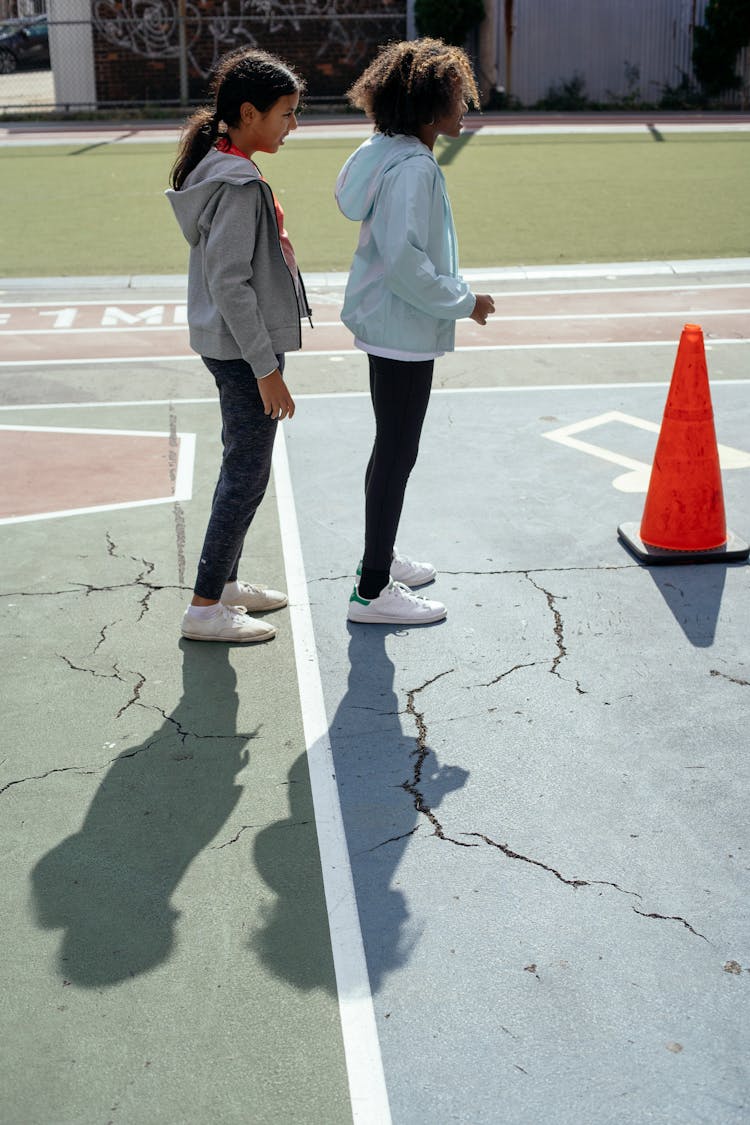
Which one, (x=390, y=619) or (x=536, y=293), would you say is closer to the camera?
(x=390, y=619)

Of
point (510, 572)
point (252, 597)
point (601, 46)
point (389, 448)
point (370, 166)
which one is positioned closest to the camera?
point (370, 166)

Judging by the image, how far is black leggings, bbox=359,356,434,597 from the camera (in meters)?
4.45

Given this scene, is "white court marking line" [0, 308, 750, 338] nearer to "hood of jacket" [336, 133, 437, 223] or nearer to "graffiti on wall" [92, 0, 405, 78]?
"hood of jacket" [336, 133, 437, 223]

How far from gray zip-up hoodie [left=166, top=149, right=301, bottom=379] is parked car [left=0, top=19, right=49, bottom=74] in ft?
109

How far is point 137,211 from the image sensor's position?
1426cm

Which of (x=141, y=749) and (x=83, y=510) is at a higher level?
(x=83, y=510)

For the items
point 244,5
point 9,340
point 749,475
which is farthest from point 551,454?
point 244,5

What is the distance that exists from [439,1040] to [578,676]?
6.13 feet

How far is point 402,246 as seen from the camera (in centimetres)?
407

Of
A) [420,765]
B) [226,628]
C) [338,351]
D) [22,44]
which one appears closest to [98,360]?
[338,351]

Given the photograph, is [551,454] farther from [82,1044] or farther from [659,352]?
[82,1044]

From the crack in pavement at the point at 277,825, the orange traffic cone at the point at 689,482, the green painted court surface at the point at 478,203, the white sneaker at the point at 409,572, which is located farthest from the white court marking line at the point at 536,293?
the crack in pavement at the point at 277,825

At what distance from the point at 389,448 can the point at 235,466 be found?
0.60 m

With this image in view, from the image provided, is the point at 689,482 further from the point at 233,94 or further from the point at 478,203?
the point at 478,203
